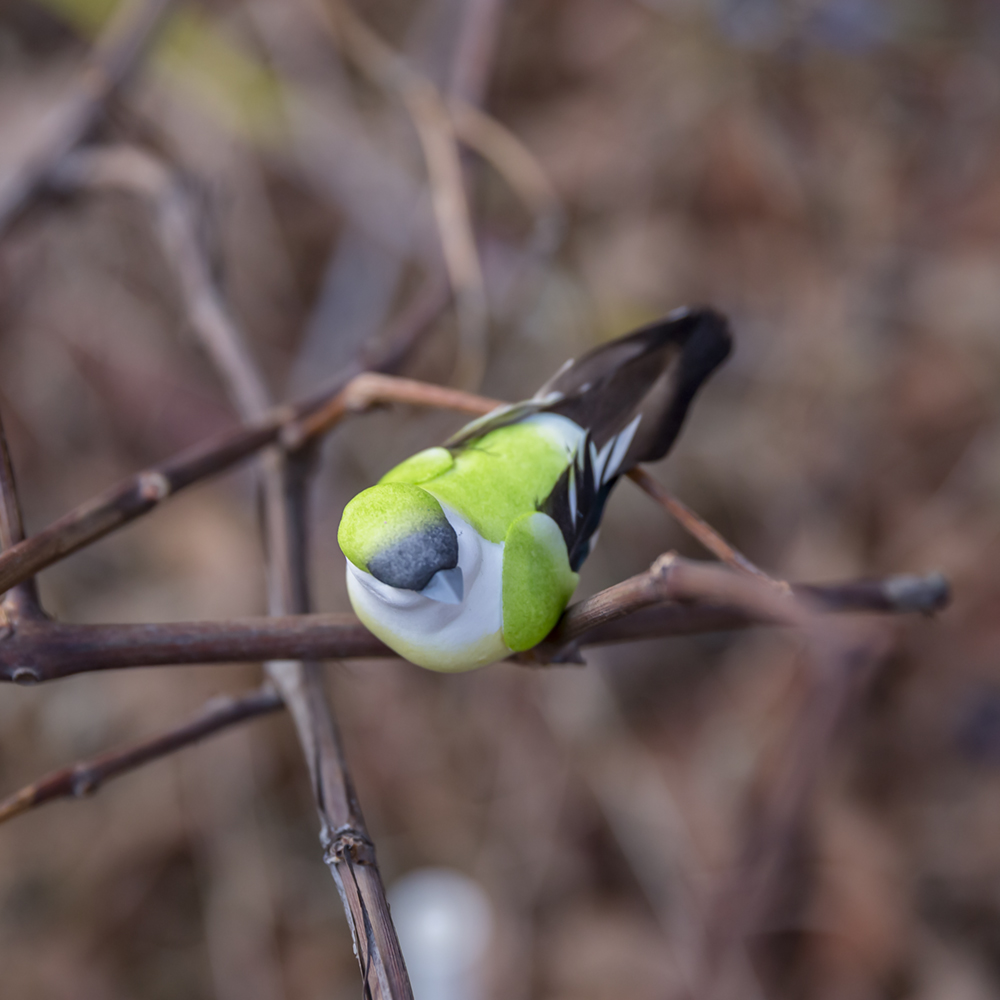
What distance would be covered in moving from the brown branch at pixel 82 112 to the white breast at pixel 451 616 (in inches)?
49.0

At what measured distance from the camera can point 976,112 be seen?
2.12 m

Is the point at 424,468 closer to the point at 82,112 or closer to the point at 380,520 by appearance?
the point at 380,520

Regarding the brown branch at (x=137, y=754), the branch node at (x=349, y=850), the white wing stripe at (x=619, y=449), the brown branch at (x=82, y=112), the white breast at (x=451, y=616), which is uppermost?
the brown branch at (x=82, y=112)

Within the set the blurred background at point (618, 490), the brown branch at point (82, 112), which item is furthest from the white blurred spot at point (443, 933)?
the brown branch at point (82, 112)

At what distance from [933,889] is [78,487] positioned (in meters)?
2.21

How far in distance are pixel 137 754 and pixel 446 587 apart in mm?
351

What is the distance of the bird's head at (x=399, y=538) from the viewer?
1.95 ft

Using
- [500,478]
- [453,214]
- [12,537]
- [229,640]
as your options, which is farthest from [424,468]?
[453,214]

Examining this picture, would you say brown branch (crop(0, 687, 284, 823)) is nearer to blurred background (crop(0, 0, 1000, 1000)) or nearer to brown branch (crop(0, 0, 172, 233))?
blurred background (crop(0, 0, 1000, 1000))

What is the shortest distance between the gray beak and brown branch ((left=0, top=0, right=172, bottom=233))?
1283 mm

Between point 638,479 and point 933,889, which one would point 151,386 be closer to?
point 638,479

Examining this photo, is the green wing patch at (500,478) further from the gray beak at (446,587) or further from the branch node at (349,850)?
the branch node at (349,850)

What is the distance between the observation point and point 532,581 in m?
0.66

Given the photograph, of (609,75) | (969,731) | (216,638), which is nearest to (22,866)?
(216,638)
